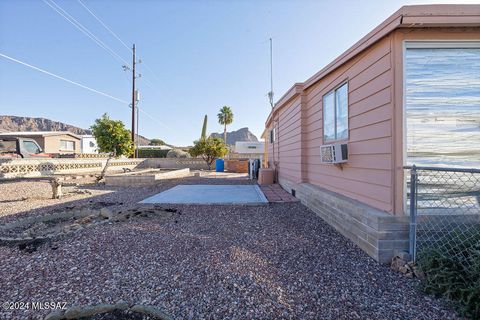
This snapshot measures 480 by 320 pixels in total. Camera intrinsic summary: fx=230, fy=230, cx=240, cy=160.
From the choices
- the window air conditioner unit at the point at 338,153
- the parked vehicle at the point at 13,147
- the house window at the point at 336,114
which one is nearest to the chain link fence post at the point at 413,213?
the window air conditioner unit at the point at 338,153

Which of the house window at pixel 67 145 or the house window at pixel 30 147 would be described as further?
the house window at pixel 67 145

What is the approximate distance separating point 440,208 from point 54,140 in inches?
1143

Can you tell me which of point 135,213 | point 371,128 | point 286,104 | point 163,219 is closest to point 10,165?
point 135,213

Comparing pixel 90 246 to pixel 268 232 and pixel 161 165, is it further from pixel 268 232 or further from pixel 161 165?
pixel 161 165

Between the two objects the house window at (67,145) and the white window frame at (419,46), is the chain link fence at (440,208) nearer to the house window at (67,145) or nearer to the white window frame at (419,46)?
the white window frame at (419,46)

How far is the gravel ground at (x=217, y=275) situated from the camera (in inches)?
71.9

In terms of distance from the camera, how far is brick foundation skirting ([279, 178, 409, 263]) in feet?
8.38

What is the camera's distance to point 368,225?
278 centimetres

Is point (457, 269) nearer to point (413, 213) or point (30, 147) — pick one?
point (413, 213)

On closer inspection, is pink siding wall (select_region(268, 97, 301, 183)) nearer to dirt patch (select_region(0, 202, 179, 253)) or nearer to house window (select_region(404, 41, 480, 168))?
house window (select_region(404, 41, 480, 168))

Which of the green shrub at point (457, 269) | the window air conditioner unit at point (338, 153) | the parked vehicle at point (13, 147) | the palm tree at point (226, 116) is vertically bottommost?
the green shrub at point (457, 269)

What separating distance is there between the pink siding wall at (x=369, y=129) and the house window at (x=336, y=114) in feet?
0.54

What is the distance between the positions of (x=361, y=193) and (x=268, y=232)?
4.84ft

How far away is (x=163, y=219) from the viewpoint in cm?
418
